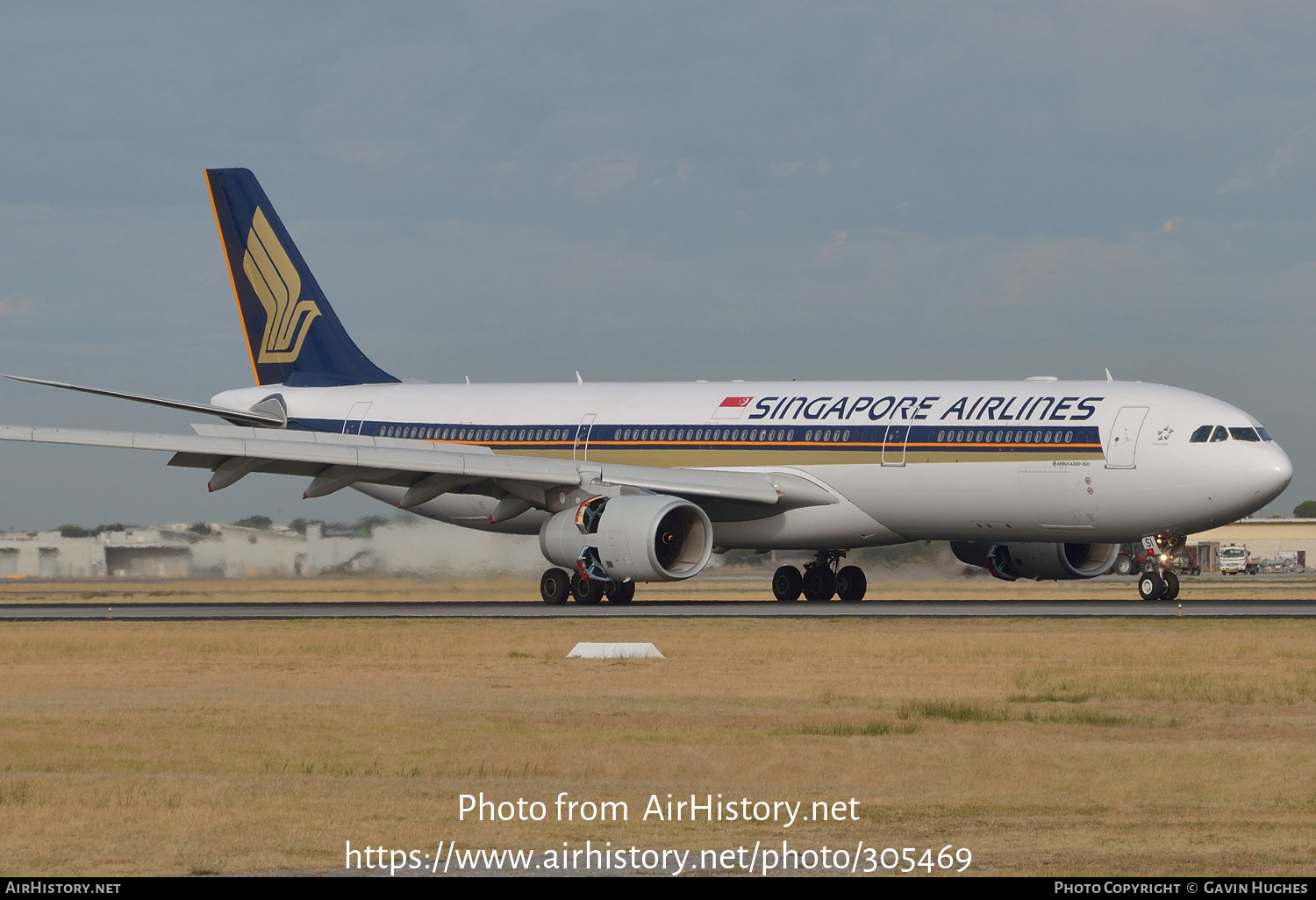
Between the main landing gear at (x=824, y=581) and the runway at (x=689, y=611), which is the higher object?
the main landing gear at (x=824, y=581)

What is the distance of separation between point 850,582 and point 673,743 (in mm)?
21698

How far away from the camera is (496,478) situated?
30.5 metres

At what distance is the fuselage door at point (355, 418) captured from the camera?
1459 inches

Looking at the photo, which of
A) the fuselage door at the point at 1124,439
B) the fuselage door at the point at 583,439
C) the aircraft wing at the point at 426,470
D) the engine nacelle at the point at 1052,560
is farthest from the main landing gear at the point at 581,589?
the fuselage door at the point at 1124,439

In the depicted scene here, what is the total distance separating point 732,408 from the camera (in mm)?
32594

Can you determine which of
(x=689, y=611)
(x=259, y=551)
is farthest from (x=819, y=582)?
(x=259, y=551)

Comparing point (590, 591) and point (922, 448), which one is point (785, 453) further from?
point (590, 591)

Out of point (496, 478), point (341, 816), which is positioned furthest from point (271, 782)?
point (496, 478)

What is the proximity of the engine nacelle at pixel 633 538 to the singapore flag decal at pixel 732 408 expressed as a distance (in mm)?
3525

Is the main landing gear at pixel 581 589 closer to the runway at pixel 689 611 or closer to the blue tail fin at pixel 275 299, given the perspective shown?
the runway at pixel 689 611

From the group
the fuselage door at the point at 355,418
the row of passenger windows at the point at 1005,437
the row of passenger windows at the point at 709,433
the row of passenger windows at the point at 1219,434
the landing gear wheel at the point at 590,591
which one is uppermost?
the fuselage door at the point at 355,418

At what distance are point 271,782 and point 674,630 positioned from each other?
40.6ft

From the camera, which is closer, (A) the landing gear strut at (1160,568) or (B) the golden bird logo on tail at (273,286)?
(A) the landing gear strut at (1160,568)
